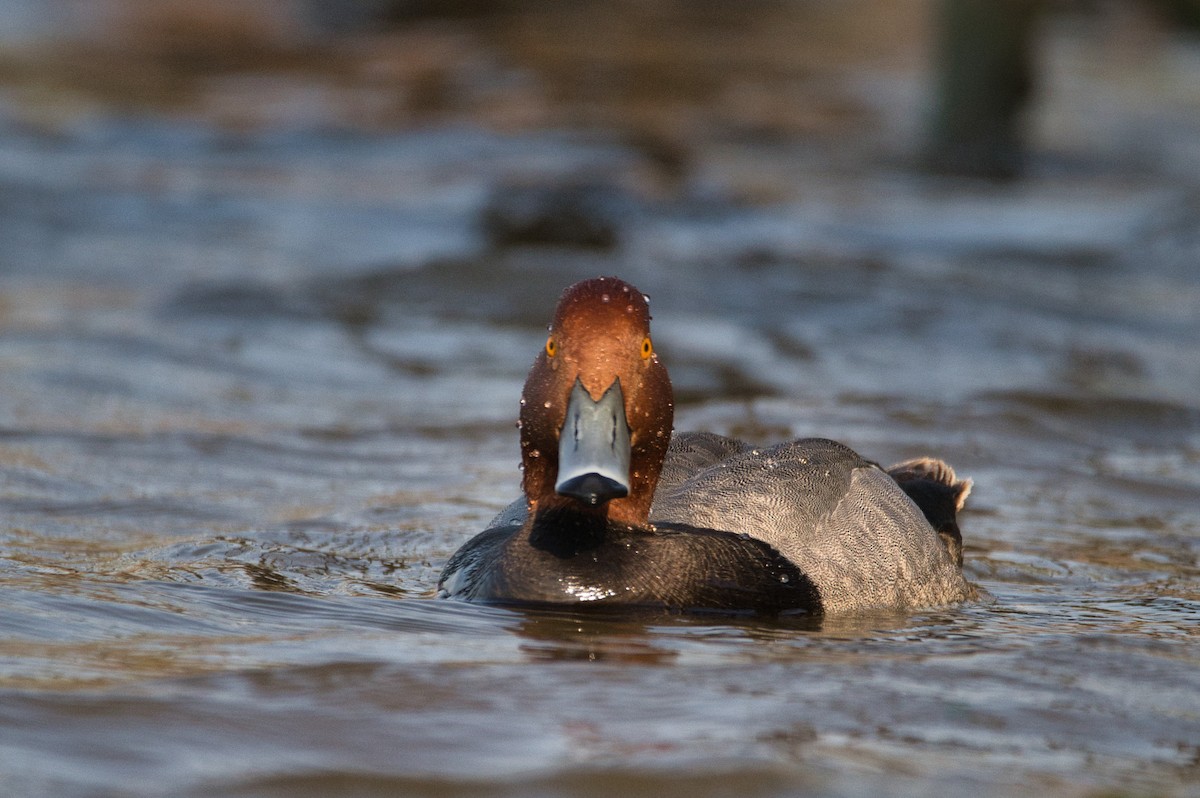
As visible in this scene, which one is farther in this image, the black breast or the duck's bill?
the black breast

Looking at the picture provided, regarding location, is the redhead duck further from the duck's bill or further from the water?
A: the water

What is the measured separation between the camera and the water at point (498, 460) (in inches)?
163

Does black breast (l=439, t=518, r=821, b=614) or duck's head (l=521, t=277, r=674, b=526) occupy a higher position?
duck's head (l=521, t=277, r=674, b=526)

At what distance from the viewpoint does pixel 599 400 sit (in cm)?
517

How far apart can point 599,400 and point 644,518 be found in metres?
0.55

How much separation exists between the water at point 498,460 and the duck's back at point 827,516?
0.43 feet

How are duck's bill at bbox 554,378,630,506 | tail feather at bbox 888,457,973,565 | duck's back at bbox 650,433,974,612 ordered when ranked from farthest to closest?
tail feather at bbox 888,457,973,565 < duck's back at bbox 650,433,974,612 < duck's bill at bbox 554,378,630,506

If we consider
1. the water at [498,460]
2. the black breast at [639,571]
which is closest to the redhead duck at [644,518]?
the black breast at [639,571]

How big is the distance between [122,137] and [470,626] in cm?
1526

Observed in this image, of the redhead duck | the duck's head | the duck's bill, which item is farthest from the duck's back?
the duck's bill

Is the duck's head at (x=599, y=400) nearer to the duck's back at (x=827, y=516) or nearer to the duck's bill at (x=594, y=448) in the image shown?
the duck's bill at (x=594, y=448)

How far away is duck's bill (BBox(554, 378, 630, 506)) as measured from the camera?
15.9 feet

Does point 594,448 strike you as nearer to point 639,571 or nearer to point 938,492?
point 639,571

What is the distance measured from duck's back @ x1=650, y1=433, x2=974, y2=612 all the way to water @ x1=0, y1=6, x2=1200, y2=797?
132 millimetres
